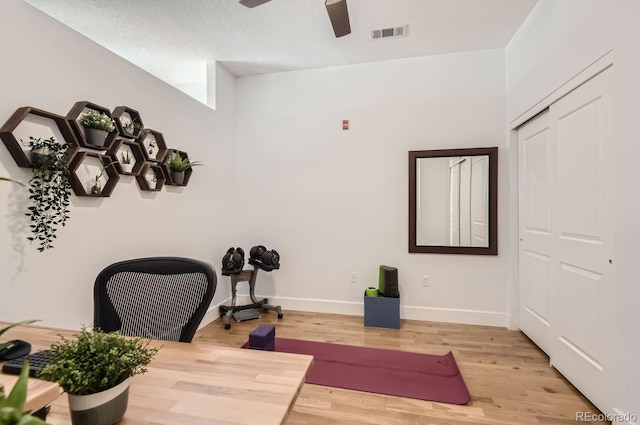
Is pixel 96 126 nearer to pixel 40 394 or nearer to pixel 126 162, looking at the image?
pixel 126 162

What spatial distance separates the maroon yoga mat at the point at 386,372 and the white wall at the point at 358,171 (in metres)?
0.90

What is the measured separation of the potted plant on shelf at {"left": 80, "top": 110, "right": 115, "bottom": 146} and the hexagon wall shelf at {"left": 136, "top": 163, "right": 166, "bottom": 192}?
41 centimetres

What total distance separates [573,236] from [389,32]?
242 centimetres

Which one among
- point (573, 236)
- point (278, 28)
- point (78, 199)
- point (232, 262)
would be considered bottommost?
point (232, 262)

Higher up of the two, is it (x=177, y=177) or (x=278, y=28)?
(x=278, y=28)

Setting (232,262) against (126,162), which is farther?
(232,262)

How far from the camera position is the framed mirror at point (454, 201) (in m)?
3.17

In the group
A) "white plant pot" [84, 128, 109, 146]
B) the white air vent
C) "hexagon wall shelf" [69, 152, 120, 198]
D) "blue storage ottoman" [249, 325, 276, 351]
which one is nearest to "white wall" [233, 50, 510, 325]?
the white air vent

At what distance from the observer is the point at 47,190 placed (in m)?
1.77

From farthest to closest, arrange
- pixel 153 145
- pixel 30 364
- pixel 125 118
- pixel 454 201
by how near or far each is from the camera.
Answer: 1. pixel 454 201
2. pixel 153 145
3. pixel 125 118
4. pixel 30 364

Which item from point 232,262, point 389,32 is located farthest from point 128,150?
point 389,32

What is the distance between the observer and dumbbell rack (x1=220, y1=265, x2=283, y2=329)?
10.9 ft

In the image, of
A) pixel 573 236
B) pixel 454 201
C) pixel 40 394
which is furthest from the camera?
pixel 454 201

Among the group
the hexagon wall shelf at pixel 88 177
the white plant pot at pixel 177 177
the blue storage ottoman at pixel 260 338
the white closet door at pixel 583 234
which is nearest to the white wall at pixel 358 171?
the white closet door at pixel 583 234
